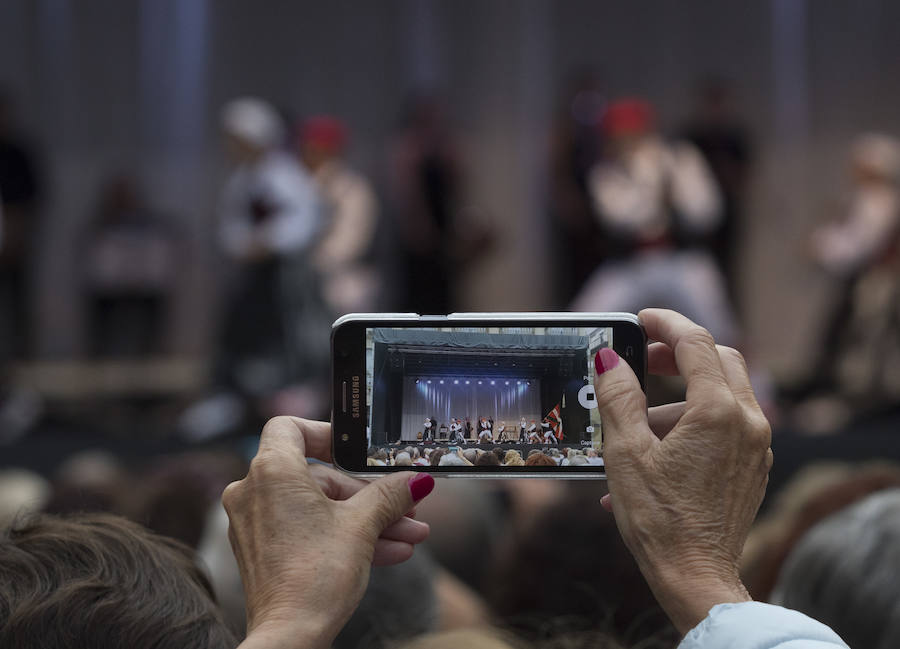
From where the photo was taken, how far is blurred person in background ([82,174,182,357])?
21.1 ft

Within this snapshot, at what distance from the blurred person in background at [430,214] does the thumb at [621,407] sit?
533 cm

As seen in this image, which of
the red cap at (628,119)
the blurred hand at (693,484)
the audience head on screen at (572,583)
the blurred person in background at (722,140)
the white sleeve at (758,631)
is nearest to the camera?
the white sleeve at (758,631)

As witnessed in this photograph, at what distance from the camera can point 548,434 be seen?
953 millimetres

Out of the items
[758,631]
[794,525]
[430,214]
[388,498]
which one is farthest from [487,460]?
[430,214]

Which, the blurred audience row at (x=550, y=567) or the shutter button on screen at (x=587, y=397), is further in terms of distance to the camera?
the blurred audience row at (x=550, y=567)

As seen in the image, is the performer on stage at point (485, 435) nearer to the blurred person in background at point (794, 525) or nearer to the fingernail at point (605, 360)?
the fingernail at point (605, 360)

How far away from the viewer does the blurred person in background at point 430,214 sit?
6305mm

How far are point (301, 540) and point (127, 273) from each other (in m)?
6.01

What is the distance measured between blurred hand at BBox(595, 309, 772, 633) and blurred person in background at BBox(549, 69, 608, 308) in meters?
5.38

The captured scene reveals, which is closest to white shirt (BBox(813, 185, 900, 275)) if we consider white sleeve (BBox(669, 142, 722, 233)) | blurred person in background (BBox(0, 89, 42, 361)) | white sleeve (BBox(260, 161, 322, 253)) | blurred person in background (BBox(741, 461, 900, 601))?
white sleeve (BBox(669, 142, 722, 233))

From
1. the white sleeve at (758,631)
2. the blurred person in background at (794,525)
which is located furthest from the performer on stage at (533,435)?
the blurred person in background at (794,525)

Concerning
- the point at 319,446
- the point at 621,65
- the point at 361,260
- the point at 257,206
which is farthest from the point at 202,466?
the point at 621,65

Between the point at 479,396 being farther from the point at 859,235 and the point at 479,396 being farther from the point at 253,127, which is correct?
the point at 859,235

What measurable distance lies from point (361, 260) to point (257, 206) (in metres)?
1.47
